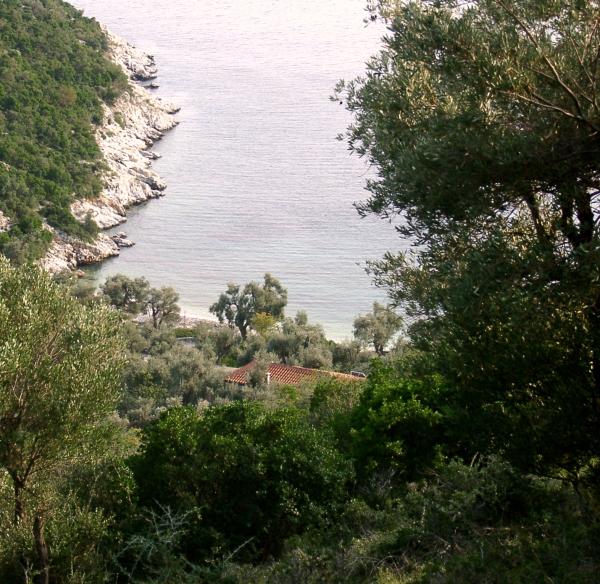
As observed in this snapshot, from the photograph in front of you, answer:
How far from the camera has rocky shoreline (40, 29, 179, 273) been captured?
169 feet

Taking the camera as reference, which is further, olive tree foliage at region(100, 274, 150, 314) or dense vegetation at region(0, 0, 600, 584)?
olive tree foliage at region(100, 274, 150, 314)

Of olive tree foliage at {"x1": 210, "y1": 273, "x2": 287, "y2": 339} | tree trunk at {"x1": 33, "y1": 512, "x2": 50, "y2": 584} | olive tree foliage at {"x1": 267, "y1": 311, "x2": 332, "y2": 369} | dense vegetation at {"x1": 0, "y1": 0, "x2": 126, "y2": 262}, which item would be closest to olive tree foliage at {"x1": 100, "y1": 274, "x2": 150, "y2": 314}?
olive tree foliage at {"x1": 210, "y1": 273, "x2": 287, "y2": 339}

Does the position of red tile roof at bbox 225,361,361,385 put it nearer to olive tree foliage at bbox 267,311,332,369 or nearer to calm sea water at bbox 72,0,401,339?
olive tree foliage at bbox 267,311,332,369

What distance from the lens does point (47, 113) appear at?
6381 cm

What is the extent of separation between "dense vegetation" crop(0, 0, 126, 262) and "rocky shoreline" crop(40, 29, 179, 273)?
34.7 inches

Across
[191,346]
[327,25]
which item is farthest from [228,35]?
[191,346]

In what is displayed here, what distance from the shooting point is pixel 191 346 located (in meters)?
33.4

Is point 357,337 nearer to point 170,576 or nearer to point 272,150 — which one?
point 170,576

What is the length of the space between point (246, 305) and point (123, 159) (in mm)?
30226

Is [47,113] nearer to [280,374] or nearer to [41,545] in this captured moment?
[280,374]

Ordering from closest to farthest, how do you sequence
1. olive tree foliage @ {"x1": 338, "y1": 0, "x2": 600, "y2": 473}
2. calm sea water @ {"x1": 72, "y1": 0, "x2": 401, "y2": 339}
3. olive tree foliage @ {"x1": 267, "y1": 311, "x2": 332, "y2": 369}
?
olive tree foliage @ {"x1": 338, "y1": 0, "x2": 600, "y2": 473} < olive tree foliage @ {"x1": 267, "y1": 311, "x2": 332, "y2": 369} < calm sea water @ {"x1": 72, "y1": 0, "x2": 401, "y2": 339}

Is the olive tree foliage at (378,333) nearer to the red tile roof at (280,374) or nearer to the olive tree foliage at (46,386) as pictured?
the red tile roof at (280,374)

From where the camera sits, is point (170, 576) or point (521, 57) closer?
point (521, 57)

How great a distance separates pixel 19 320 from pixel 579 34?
599cm
